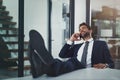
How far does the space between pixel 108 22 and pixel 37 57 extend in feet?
13.5

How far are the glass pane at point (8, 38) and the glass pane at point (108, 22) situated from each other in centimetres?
160

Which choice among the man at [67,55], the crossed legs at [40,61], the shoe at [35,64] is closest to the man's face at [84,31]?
the man at [67,55]

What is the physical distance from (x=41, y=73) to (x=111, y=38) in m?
4.03

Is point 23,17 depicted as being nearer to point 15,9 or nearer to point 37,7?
point 15,9

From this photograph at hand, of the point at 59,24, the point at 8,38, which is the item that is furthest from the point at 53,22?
the point at 8,38

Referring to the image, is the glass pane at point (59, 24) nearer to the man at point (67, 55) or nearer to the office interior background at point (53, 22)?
the office interior background at point (53, 22)

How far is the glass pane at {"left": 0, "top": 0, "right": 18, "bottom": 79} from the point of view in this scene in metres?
5.35

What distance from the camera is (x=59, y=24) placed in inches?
250

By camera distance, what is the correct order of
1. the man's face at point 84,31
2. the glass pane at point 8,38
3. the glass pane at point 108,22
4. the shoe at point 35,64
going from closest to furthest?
the shoe at point 35,64
the man's face at point 84,31
the glass pane at point 8,38
the glass pane at point 108,22

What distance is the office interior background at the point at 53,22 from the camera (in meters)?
5.39

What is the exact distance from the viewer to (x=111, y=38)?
5562 millimetres

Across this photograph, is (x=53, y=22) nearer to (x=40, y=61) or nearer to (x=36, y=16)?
(x=36, y=16)

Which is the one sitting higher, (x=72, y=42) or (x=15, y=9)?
(x=15, y=9)

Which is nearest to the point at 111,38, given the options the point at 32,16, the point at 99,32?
the point at 99,32
